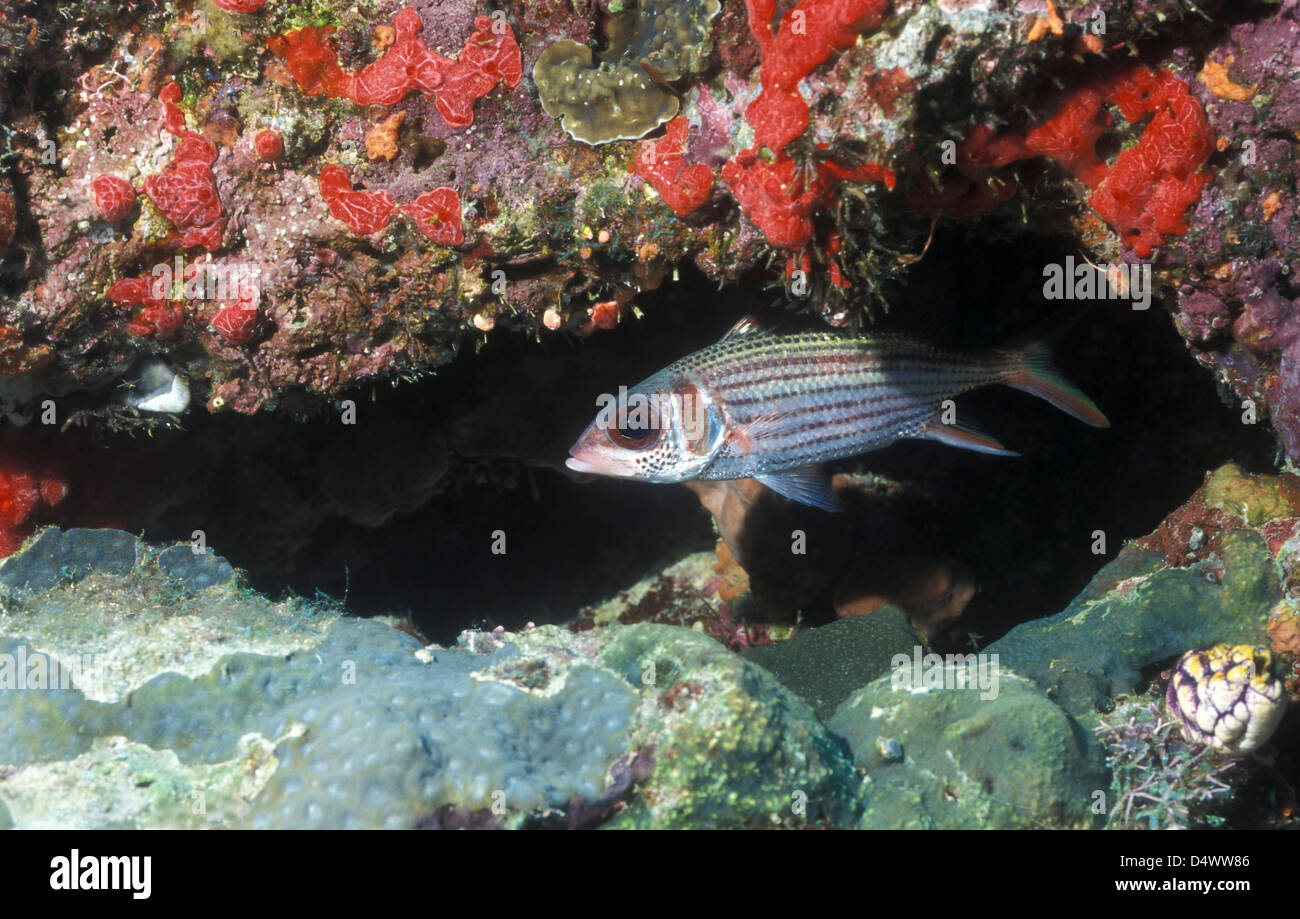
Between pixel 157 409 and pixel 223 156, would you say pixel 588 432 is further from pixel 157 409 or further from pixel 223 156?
pixel 157 409

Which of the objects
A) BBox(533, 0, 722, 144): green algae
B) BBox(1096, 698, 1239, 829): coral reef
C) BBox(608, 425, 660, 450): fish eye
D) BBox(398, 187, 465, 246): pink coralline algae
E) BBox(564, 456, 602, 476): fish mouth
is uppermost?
BBox(533, 0, 722, 144): green algae

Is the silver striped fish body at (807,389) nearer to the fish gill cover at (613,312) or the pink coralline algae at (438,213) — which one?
the fish gill cover at (613,312)

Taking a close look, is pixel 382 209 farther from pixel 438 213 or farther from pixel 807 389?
pixel 807 389

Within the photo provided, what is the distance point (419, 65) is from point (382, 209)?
64 cm

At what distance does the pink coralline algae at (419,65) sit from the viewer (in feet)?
10.9

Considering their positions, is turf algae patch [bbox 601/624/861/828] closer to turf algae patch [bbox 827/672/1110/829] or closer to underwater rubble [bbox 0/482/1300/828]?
underwater rubble [bbox 0/482/1300/828]

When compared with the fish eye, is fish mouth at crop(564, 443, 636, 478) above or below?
below

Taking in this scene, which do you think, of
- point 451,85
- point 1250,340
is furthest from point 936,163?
point 451,85

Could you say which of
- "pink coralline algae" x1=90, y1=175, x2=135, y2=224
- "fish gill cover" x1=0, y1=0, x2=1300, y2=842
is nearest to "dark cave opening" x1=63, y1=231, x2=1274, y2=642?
"fish gill cover" x1=0, y1=0, x2=1300, y2=842

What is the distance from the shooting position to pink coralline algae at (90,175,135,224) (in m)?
3.34

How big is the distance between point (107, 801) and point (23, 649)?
1.03m

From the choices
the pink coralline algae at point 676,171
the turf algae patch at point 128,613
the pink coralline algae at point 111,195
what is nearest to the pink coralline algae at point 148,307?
the pink coralline algae at point 111,195

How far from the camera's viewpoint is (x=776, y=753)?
295cm

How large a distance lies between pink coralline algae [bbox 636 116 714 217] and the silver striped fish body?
2.28 ft
